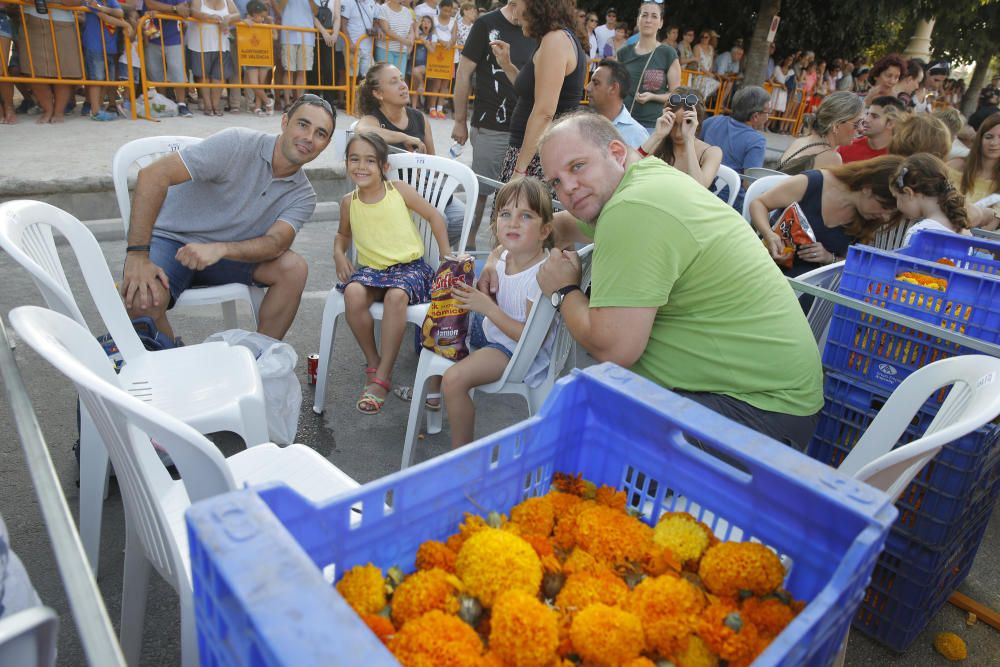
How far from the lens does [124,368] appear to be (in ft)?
7.43

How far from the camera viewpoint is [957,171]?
4.49 meters

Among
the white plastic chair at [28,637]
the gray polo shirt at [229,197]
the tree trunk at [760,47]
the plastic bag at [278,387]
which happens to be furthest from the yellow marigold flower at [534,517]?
the tree trunk at [760,47]

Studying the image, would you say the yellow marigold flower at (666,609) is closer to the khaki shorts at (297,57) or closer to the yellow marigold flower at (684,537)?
the yellow marigold flower at (684,537)

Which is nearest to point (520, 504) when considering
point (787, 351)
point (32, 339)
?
point (32, 339)

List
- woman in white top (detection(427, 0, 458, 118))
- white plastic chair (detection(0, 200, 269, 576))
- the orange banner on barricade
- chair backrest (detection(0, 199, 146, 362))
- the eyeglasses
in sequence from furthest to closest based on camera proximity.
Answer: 1. woman in white top (detection(427, 0, 458, 118))
2. the orange banner on barricade
3. the eyeglasses
4. white plastic chair (detection(0, 200, 269, 576))
5. chair backrest (detection(0, 199, 146, 362))

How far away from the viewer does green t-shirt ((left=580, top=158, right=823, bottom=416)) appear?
5.92 feet

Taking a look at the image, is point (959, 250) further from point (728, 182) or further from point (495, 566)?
point (495, 566)

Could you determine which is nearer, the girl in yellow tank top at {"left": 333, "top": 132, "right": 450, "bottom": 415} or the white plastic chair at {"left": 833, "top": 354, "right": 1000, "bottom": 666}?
the white plastic chair at {"left": 833, "top": 354, "right": 1000, "bottom": 666}

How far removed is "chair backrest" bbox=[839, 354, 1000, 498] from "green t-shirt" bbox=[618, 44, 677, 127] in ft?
15.1

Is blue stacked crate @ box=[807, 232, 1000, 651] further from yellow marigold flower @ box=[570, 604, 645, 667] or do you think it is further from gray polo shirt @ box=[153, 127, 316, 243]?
gray polo shirt @ box=[153, 127, 316, 243]

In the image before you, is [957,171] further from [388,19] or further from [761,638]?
[388,19]

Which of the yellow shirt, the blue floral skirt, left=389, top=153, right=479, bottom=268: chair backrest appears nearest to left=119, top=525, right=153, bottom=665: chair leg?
the blue floral skirt

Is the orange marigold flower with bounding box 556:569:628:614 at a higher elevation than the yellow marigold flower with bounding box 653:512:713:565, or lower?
lower

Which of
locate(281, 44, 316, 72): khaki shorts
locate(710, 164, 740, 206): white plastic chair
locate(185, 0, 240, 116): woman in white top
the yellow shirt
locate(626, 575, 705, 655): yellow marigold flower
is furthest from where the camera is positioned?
locate(281, 44, 316, 72): khaki shorts
